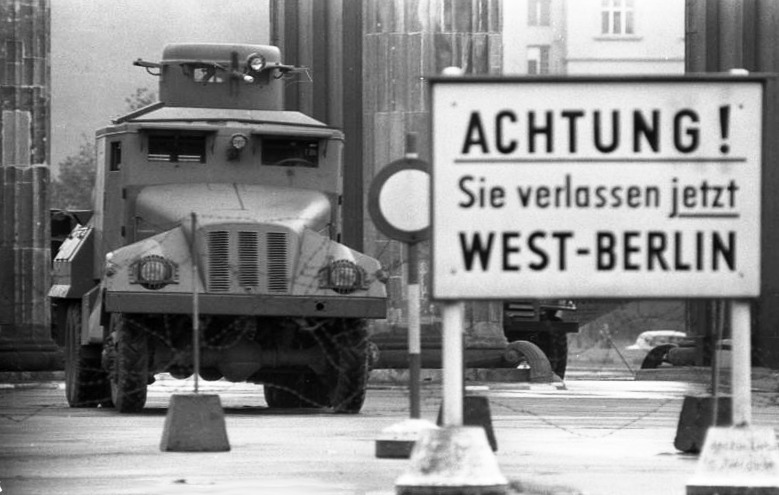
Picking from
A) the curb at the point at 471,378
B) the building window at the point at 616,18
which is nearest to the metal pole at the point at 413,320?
the curb at the point at 471,378

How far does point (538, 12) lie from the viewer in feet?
303

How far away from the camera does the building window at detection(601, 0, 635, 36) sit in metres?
86.6

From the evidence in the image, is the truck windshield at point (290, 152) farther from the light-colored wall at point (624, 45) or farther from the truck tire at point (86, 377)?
the light-colored wall at point (624, 45)

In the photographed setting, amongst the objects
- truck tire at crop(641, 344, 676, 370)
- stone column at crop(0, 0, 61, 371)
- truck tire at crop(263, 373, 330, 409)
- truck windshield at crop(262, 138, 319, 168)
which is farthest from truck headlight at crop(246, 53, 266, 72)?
truck tire at crop(641, 344, 676, 370)

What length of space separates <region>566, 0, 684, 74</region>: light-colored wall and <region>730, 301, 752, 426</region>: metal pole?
7088cm

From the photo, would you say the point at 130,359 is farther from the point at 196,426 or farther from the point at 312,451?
the point at 196,426

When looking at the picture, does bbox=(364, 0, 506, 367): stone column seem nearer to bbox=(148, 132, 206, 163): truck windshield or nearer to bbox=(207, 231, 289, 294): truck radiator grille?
bbox=(148, 132, 206, 163): truck windshield

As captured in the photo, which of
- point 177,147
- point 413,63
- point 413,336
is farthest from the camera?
point 413,63

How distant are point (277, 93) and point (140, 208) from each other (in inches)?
92.6

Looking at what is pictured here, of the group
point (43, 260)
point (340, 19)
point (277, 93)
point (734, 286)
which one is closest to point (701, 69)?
point (340, 19)

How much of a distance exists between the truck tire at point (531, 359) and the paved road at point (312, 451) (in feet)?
20.4

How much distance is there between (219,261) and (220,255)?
0.05m

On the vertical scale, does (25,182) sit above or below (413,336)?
above

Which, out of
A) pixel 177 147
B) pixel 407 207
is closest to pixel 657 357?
pixel 177 147
